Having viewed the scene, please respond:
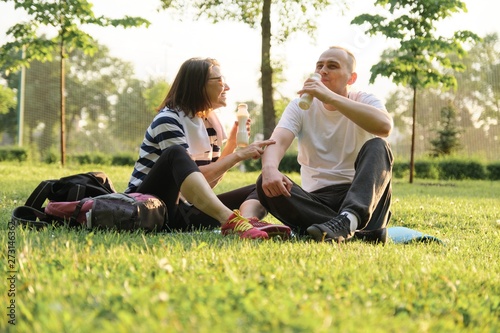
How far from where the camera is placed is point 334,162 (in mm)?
4121

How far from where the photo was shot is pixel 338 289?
2119 mm

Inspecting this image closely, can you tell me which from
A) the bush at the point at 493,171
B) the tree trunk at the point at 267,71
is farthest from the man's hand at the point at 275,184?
the bush at the point at 493,171

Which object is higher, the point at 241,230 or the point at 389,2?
the point at 389,2

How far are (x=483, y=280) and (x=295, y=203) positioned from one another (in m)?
1.46

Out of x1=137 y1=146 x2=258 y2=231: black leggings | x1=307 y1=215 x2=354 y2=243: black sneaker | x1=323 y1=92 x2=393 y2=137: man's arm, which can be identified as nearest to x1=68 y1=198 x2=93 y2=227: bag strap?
x1=137 y1=146 x2=258 y2=231: black leggings

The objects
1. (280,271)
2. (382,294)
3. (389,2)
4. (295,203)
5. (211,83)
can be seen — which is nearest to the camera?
(382,294)

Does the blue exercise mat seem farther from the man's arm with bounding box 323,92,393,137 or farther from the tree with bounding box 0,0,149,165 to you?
the tree with bounding box 0,0,149,165

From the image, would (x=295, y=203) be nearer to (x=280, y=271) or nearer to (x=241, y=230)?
(x=241, y=230)

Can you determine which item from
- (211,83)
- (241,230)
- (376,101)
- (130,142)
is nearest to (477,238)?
(376,101)

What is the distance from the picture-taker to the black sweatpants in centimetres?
356

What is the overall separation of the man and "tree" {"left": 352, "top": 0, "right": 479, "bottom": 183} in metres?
7.61

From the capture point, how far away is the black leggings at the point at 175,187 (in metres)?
3.71

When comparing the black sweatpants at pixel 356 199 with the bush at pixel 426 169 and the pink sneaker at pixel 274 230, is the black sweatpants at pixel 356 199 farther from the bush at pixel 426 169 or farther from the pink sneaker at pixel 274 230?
the bush at pixel 426 169

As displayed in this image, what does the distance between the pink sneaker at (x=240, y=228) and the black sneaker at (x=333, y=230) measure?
25 cm
